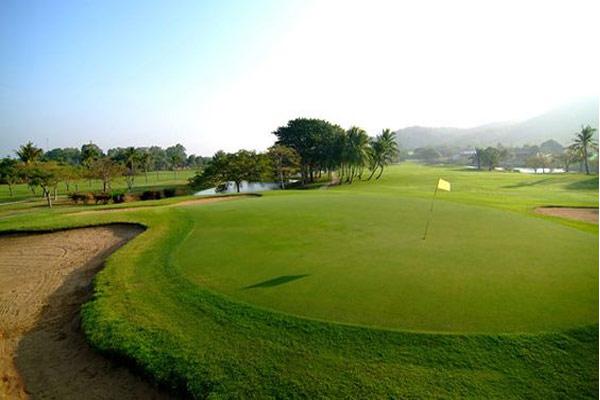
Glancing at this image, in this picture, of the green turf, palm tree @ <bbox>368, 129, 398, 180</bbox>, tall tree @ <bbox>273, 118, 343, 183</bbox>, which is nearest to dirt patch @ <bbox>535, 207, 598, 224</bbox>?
palm tree @ <bbox>368, 129, 398, 180</bbox>

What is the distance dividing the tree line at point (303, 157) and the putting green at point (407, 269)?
36.0 meters

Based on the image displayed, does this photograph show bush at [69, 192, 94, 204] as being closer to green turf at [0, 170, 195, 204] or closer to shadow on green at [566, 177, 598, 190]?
green turf at [0, 170, 195, 204]

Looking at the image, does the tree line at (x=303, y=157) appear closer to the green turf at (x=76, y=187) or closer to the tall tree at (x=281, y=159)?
the tall tree at (x=281, y=159)

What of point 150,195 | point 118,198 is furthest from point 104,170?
point 118,198

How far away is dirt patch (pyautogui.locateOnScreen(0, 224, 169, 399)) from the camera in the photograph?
523 centimetres

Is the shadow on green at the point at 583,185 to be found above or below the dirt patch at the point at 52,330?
below

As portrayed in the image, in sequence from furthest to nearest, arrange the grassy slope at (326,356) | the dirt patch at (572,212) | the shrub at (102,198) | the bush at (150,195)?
the bush at (150,195) → the shrub at (102,198) → the dirt patch at (572,212) → the grassy slope at (326,356)

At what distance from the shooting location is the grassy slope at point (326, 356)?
4.48 metres

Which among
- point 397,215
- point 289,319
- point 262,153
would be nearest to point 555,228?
point 397,215

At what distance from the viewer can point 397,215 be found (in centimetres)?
1500

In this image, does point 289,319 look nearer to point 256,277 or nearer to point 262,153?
point 256,277

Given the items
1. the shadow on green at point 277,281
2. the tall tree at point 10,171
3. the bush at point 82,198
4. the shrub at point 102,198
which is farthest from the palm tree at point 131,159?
the shadow on green at point 277,281

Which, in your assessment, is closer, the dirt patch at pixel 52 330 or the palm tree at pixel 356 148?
the dirt patch at pixel 52 330

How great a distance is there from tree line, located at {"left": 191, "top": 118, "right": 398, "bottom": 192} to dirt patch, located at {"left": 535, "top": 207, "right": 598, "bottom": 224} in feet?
99.2
